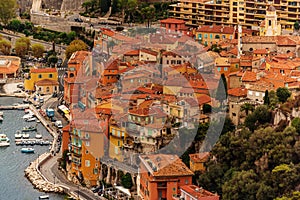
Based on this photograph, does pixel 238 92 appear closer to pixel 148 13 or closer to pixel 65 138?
pixel 65 138

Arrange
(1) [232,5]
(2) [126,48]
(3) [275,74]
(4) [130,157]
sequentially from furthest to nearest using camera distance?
1. (1) [232,5]
2. (2) [126,48]
3. (3) [275,74]
4. (4) [130,157]

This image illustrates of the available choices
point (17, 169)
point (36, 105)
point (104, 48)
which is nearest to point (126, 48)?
point (104, 48)

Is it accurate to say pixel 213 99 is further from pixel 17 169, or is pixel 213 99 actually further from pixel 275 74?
pixel 17 169

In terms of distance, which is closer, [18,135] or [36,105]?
[18,135]

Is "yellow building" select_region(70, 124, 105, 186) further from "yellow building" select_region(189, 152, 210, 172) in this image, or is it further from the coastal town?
"yellow building" select_region(189, 152, 210, 172)

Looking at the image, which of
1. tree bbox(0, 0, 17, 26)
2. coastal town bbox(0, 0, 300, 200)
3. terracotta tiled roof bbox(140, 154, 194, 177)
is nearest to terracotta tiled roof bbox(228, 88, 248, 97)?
coastal town bbox(0, 0, 300, 200)

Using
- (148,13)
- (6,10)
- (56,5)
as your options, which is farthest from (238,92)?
(56,5)
